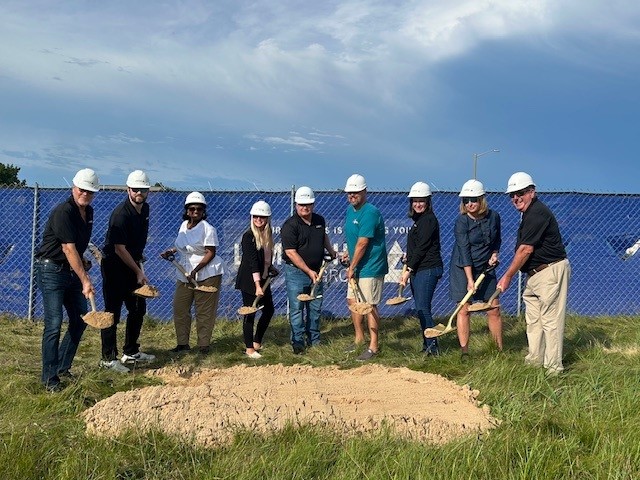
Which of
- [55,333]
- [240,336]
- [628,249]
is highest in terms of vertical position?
[628,249]

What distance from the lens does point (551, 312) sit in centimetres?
565

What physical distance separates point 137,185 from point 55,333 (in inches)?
72.4

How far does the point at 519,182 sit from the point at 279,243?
414 cm

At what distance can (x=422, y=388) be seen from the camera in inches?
203

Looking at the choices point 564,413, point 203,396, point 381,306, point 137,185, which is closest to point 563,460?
point 564,413

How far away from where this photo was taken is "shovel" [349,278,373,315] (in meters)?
6.35

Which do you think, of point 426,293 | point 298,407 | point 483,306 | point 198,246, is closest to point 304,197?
point 198,246

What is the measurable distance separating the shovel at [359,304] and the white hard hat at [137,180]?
8.14ft

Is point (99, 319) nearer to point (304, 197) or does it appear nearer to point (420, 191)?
point (304, 197)

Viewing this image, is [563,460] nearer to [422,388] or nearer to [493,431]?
[493,431]

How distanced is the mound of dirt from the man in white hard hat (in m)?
1.08

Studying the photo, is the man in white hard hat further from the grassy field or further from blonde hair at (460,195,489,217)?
blonde hair at (460,195,489,217)

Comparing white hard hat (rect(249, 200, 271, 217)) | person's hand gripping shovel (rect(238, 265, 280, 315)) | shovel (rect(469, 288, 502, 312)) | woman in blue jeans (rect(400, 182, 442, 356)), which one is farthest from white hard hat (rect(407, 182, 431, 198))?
person's hand gripping shovel (rect(238, 265, 280, 315))

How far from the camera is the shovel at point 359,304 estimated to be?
635cm
